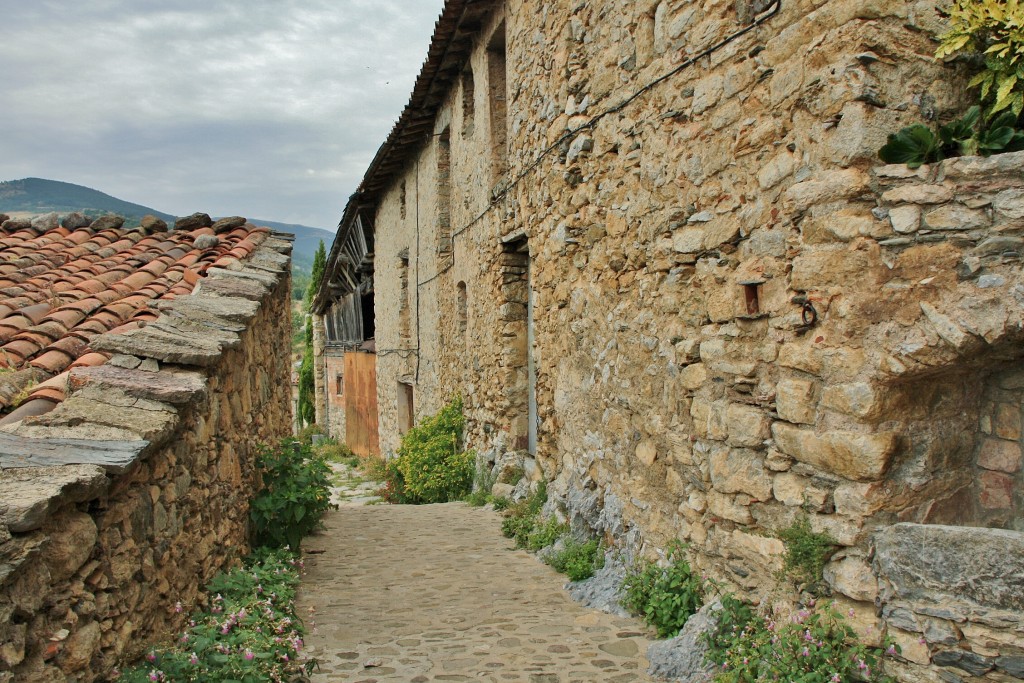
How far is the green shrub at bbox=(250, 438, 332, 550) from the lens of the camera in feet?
16.4

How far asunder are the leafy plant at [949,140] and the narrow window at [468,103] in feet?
23.4

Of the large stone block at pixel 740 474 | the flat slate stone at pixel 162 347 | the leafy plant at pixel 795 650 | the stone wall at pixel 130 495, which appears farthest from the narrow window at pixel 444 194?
the leafy plant at pixel 795 650

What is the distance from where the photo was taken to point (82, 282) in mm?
4582

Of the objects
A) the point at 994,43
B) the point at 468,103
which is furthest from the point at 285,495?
the point at 468,103

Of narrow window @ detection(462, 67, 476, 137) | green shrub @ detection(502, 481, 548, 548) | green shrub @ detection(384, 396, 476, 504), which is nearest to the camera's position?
green shrub @ detection(502, 481, 548, 548)

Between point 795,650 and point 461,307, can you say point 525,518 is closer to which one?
Answer: point 795,650

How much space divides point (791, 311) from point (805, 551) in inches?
38.4

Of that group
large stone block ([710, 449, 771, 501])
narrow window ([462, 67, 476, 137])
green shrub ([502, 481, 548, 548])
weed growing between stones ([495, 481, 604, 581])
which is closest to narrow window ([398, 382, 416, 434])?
narrow window ([462, 67, 476, 137])

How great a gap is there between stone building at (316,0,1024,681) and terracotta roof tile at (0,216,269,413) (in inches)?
108

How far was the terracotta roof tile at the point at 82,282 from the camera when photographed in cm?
358

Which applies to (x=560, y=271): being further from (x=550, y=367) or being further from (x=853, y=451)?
(x=853, y=451)

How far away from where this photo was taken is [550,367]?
240 inches

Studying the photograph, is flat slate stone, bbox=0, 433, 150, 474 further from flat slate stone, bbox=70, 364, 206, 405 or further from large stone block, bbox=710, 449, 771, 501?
large stone block, bbox=710, 449, 771, 501

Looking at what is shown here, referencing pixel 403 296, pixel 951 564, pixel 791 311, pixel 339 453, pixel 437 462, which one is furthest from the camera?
pixel 339 453
